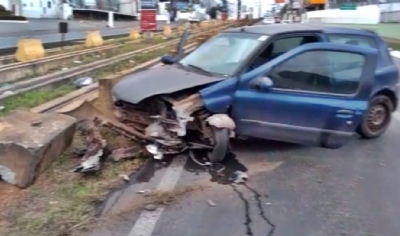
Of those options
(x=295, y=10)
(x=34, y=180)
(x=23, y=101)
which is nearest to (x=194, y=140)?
(x=34, y=180)

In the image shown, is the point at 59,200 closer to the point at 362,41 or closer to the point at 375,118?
the point at 375,118

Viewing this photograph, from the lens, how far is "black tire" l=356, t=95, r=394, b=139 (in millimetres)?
7906

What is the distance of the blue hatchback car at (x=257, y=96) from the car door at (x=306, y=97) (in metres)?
0.01

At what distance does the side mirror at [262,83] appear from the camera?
21.6 feet

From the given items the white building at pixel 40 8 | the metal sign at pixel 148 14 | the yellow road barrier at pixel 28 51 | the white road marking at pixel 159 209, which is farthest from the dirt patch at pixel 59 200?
the white building at pixel 40 8

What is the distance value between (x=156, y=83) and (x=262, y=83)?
4.41 feet

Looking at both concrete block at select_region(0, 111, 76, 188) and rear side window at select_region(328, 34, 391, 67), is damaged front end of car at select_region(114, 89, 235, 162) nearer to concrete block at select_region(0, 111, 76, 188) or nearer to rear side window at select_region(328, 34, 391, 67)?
concrete block at select_region(0, 111, 76, 188)

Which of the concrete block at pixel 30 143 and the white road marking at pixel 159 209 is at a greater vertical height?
the concrete block at pixel 30 143

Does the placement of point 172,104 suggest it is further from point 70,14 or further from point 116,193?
point 70,14

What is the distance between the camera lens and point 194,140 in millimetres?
6781

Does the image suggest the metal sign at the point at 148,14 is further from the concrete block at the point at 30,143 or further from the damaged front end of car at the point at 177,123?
the concrete block at the point at 30,143

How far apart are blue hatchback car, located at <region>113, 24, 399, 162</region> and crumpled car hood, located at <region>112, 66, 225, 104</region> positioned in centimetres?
1

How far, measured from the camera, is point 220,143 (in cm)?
636

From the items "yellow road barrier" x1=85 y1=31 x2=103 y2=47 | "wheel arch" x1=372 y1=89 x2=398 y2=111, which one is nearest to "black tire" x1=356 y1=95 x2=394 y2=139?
"wheel arch" x1=372 y1=89 x2=398 y2=111
